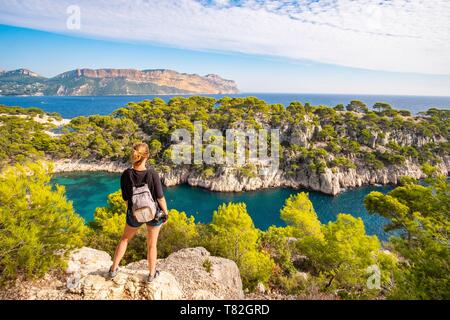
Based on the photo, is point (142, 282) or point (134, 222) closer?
point (134, 222)

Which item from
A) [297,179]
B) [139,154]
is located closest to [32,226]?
[139,154]

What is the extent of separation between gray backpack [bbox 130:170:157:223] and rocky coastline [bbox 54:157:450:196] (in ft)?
118

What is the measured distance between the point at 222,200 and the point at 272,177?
1111 cm

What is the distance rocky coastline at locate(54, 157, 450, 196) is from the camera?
41.0 m

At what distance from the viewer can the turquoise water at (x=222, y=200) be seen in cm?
3222

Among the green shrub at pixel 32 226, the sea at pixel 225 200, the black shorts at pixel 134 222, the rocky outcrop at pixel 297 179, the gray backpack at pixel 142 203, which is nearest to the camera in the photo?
the gray backpack at pixel 142 203

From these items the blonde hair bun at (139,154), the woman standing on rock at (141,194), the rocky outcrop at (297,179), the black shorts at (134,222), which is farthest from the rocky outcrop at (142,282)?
the rocky outcrop at (297,179)

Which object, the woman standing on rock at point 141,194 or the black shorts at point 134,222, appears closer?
the woman standing on rock at point 141,194

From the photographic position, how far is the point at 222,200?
37.1m

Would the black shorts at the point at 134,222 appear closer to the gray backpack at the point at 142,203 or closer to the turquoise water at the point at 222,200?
the gray backpack at the point at 142,203

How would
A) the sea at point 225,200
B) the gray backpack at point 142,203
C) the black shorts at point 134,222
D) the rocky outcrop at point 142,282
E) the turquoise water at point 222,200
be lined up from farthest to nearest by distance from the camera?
the turquoise water at point 222,200 → the sea at point 225,200 → the rocky outcrop at point 142,282 → the black shorts at point 134,222 → the gray backpack at point 142,203

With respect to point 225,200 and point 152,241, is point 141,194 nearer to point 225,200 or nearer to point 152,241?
point 152,241

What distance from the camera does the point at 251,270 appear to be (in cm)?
1135

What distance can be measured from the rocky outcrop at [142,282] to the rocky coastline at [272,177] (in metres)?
32.3
